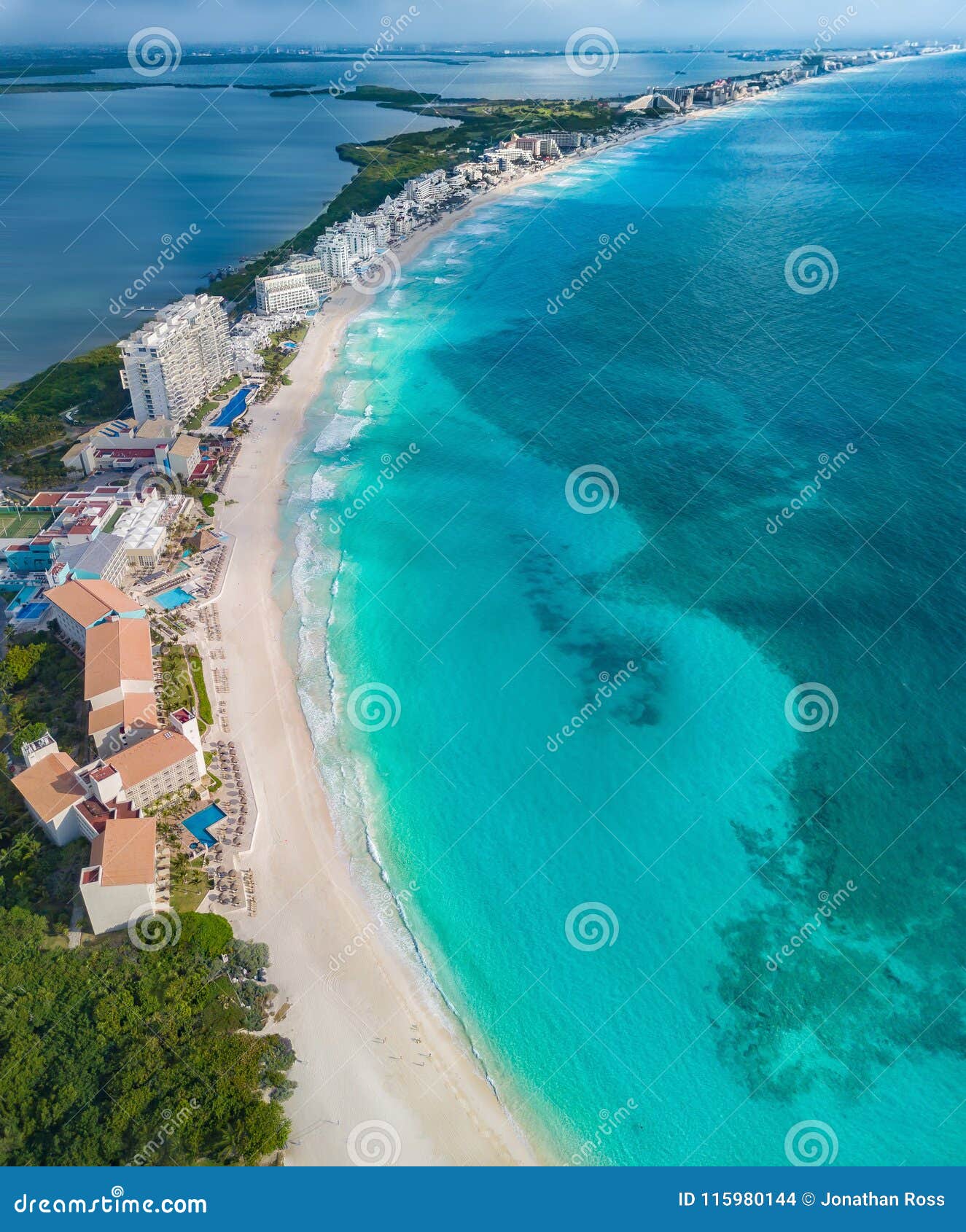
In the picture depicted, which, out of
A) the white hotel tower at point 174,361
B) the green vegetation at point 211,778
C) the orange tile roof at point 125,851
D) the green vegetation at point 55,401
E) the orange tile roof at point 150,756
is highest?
the white hotel tower at point 174,361

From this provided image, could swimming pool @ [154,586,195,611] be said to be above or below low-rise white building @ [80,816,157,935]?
A: above

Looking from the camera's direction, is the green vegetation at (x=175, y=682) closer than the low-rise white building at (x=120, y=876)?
No

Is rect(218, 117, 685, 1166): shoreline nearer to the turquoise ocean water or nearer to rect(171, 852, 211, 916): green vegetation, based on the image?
the turquoise ocean water

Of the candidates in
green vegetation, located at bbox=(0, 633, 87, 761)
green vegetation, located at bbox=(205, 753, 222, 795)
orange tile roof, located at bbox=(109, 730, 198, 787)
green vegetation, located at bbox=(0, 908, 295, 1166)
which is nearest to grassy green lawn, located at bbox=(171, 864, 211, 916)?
green vegetation, located at bbox=(0, 908, 295, 1166)

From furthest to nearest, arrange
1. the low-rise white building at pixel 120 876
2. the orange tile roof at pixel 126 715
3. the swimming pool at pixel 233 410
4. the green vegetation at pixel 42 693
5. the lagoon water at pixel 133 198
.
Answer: the lagoon water at pixel 133 198
the swimming pool at pixel 233 410
the green vegetation at pixel 42 693
the orange tile roof at pixel 126 715
the low-rise white building at pixel 120 876

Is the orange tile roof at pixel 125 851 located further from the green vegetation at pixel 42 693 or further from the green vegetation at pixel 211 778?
the green vegetation at pixel 42 693

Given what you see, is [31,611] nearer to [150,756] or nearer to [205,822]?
[150,756]

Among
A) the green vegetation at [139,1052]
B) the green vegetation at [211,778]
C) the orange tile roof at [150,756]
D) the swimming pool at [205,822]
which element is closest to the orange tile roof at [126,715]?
the orange tile roof at [150,756]
